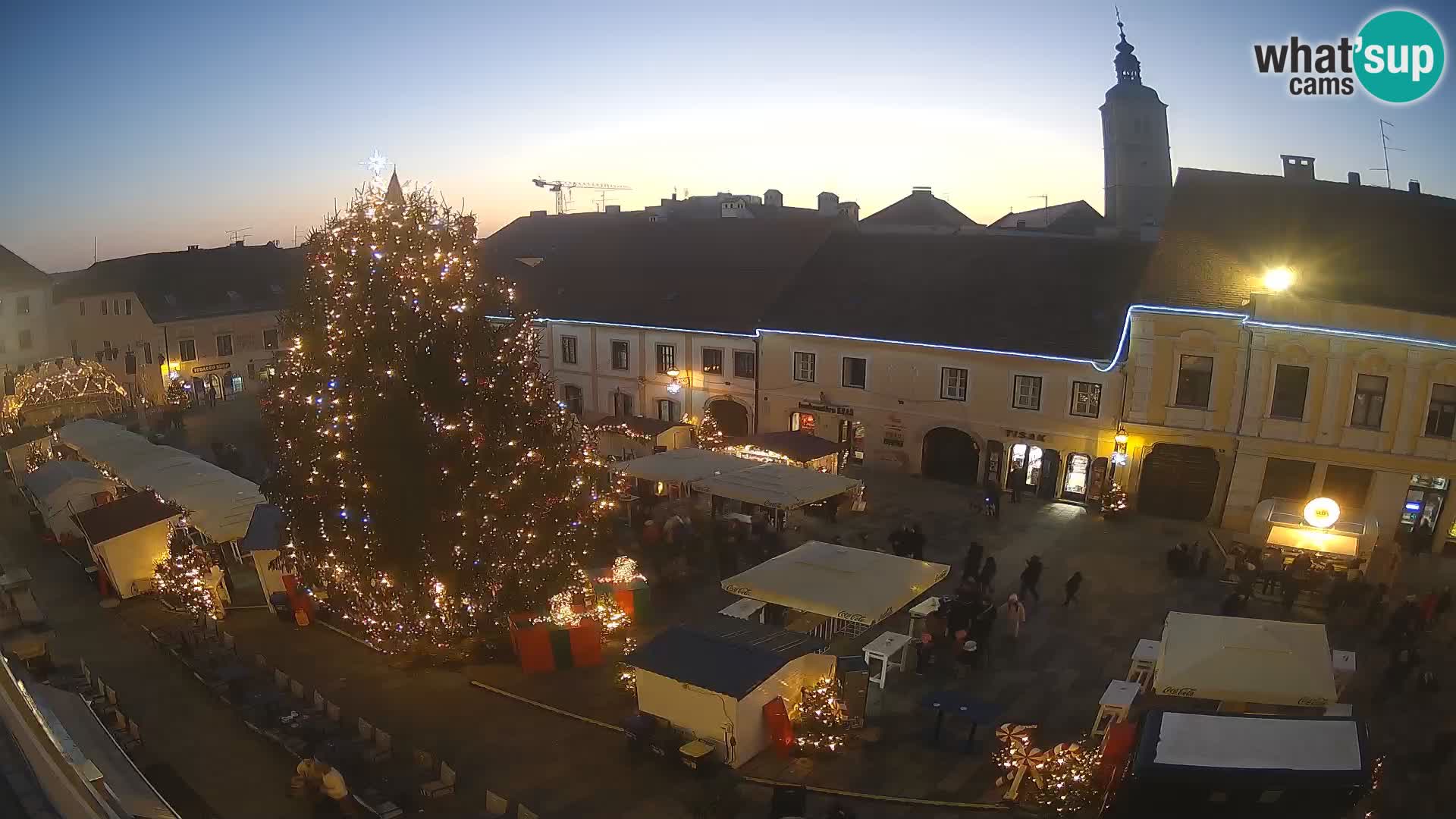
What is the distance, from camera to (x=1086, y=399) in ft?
82.6

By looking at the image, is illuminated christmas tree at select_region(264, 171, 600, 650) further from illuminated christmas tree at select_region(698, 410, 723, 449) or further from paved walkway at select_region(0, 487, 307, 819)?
illuminated christmas tree at select_region(698, 410, 723, 449)

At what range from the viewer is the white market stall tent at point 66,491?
2273cm

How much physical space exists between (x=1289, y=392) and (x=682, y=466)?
50.0ft

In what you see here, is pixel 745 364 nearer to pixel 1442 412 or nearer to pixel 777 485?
pixel 777 485

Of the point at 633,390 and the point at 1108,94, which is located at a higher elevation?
the point at 1108,94

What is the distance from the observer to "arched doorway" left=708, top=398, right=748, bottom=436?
31.8m

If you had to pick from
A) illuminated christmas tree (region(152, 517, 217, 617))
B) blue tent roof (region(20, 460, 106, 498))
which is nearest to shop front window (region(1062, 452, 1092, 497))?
illuminated christmas tree (region(152, 517, 217, 617))

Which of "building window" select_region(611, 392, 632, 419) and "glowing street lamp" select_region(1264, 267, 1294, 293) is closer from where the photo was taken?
"glowing street lamp" select_region(1264, 267, 1294, 293)

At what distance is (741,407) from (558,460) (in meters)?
17.4

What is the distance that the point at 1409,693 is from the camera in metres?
15.1

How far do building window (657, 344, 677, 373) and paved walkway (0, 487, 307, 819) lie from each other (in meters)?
18.5

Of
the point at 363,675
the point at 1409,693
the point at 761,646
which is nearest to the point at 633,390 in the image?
the point at 363,675

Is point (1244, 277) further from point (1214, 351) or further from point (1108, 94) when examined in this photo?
point (1108, 94)

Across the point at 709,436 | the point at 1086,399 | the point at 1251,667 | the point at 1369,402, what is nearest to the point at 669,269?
the point at 709,436
